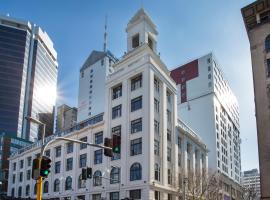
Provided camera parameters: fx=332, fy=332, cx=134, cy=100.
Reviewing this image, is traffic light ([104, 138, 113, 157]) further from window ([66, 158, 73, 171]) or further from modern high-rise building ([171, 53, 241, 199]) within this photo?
modern high-rise building ([171, 53, 241, 199])

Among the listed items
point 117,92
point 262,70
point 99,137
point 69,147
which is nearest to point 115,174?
point 99,137

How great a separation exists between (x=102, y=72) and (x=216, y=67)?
53.2 meters

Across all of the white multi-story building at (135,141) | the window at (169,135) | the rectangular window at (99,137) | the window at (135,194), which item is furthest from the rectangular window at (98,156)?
the window at (169,135)

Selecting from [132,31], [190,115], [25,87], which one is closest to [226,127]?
[190,115]

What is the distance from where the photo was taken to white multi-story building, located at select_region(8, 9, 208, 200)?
4947cm

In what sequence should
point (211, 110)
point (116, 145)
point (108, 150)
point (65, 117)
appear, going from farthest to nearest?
point (65, 117) → point (211, 110) → point (108, 150) → point (116, 145)

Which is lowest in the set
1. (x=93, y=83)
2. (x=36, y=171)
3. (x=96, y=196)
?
(x=96, y=196)

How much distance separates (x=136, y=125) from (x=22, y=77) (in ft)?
390

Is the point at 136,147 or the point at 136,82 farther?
the point at 136,82

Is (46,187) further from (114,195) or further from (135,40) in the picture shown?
(135,40)

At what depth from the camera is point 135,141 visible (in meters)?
51.1

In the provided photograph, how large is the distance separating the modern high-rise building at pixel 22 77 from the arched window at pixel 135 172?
9748 centimetres

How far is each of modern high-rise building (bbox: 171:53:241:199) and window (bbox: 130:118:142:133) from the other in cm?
3959

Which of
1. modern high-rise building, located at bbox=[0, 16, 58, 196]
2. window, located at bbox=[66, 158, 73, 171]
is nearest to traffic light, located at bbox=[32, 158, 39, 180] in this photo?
window, located at bbox=[66, 158, 73, 171]
